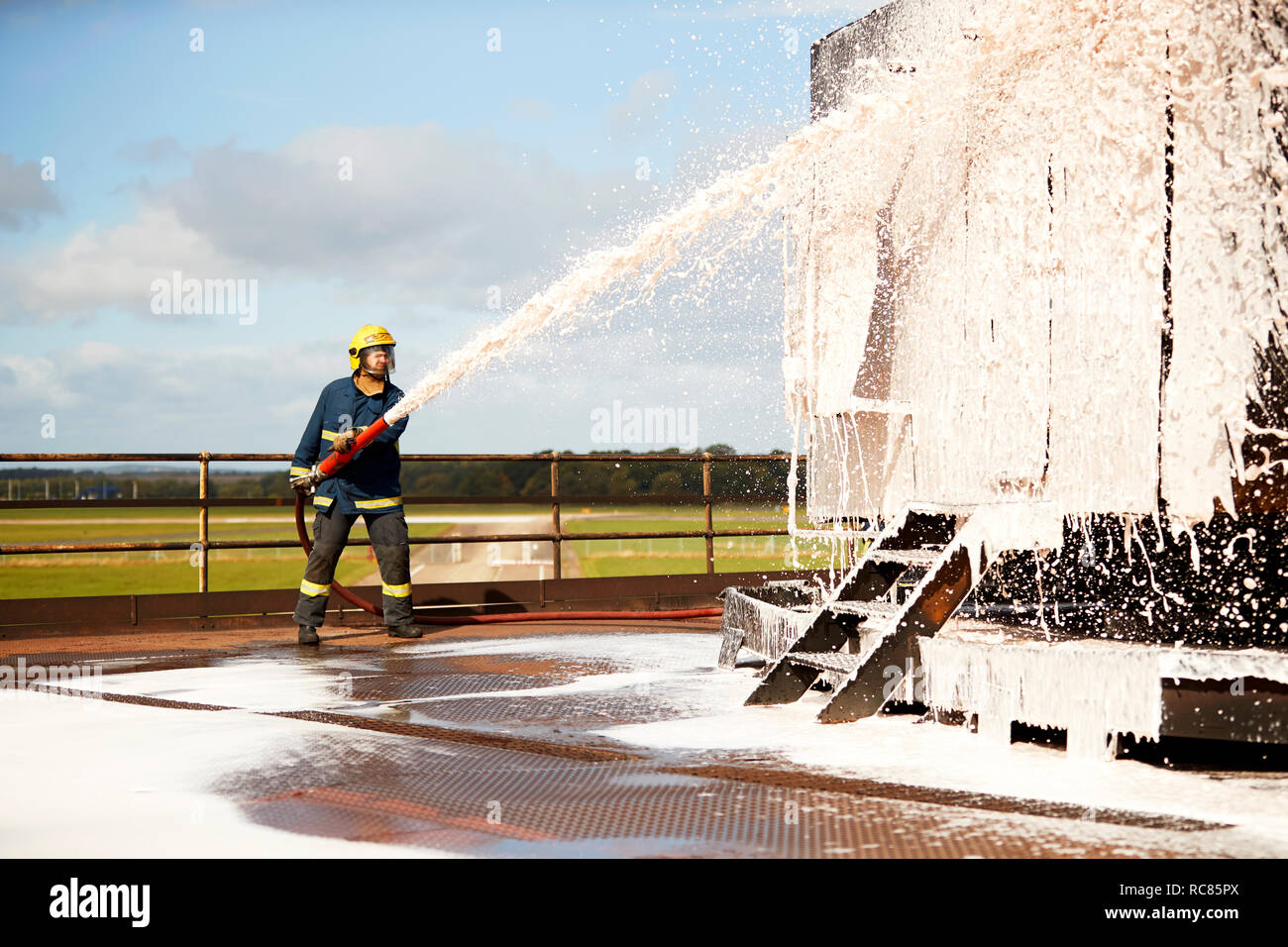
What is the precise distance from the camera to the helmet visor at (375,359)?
8.96 meters

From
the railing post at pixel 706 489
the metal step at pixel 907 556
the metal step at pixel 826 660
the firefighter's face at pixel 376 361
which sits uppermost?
the firefighter's face at pixel 376 361

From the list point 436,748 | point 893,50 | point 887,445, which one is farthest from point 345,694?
point 893,50

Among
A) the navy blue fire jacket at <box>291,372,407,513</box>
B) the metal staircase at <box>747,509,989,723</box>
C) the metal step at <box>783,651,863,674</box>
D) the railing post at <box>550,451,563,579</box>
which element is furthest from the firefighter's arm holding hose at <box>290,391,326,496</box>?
the metal step at <box>783,651,863,674</box>

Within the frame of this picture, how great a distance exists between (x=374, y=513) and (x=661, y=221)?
3.32m

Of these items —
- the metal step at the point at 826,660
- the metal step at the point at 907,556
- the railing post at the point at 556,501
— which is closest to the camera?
the metal step at the point at 826,660

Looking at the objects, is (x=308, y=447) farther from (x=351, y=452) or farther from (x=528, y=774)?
(x=528, y=774)

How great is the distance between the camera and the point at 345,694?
21.0 ft

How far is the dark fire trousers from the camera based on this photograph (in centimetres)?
876

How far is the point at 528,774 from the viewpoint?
4523 millimetres

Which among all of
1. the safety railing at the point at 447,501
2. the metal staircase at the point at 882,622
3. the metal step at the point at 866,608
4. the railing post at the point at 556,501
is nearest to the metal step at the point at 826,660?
the metal staircase at the point at 882,622

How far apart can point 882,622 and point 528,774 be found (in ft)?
9.03

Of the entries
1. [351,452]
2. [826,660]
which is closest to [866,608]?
[826,660]

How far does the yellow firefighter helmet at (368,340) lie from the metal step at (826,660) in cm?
442

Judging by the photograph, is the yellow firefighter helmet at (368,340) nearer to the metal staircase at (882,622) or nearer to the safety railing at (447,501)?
the safety railing at (447,501)
